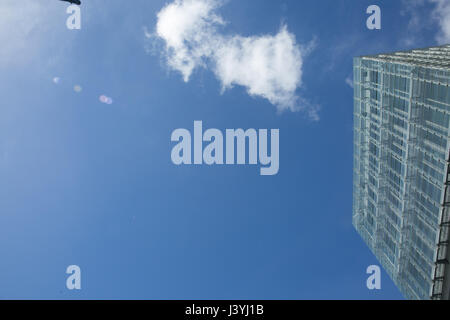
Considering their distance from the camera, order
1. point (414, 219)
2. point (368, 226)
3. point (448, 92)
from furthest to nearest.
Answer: point (368, 226), point (414, 219), point (448, 92)

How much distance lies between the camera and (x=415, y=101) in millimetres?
35125

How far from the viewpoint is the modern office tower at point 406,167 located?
3158cm

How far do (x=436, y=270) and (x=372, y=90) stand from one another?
83.5ft

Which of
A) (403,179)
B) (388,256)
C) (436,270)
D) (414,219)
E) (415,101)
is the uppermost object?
(415,101)

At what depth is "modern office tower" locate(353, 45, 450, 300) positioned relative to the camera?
104 ft

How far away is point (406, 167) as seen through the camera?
124 feet

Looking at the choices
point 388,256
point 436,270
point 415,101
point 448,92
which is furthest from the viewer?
point 388,256
